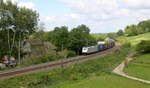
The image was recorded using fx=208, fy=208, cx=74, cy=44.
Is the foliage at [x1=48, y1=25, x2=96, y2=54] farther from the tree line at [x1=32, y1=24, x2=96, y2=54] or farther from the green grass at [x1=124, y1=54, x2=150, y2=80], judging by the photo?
the green grass at [x1=124, y1=54, x2=150, y2=80]

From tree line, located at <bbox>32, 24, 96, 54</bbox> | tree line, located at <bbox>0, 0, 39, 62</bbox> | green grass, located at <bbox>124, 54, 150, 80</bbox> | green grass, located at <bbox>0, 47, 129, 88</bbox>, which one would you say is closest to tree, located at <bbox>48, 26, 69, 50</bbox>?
tree line, located at <bbox>32, 24, 96, 54</bbox>

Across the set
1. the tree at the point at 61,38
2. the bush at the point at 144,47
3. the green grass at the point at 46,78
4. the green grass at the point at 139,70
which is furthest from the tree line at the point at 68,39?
the green grass at the point at 46,78

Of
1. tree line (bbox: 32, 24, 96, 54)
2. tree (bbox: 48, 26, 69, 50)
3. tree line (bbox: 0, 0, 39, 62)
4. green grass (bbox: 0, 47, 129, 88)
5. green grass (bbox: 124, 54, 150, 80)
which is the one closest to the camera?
green grass (bbox: 0, 47, 129, 88)

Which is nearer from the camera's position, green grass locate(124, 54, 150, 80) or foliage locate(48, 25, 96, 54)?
green grass locate(124, 54, 150, 80)

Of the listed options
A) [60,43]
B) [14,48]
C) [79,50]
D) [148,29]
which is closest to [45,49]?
[60,43]

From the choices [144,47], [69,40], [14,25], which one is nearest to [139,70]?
[144,47]

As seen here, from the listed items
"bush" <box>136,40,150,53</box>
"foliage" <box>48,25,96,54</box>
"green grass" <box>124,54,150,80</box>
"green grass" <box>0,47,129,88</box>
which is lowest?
"green grass" <box>124,54,150,80</box>

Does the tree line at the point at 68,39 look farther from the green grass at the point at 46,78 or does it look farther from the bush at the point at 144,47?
the green grass at the point at 46,78

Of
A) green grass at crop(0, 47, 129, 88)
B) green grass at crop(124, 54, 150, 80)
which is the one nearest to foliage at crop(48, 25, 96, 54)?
green grass at crop(124, 54, 150, 80)

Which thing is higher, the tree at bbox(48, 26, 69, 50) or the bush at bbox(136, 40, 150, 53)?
the tree at bbox(48, 26, 69, 50)

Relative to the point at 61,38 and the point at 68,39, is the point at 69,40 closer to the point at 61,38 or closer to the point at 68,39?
the point at 68,39

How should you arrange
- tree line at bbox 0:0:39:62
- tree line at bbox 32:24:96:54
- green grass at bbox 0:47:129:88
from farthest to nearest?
tree line at bbox 32:24:96:54 → tree line at bbox 0:0:39:62 → green grass at bbox 0:47:129:88

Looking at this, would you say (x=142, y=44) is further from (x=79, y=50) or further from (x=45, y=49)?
(x=45, y=49)

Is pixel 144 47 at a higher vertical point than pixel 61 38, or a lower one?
lower
